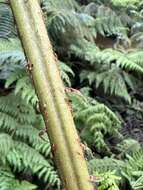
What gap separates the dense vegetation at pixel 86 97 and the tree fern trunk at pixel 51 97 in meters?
0.80

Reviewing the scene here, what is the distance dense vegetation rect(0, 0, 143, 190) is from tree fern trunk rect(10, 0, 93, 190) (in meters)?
0.80

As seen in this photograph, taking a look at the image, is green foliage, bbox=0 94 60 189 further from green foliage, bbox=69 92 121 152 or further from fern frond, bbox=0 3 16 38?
fern frond, bbox=0 3 16 38

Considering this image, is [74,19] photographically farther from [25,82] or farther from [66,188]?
[66,188]

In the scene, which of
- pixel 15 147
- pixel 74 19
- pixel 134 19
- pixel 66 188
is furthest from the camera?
pixel 134 19

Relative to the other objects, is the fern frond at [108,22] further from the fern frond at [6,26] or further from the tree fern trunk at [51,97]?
the tree fern trunk at [51,97]

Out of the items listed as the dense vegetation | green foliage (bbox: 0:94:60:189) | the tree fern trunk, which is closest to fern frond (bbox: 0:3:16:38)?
the dense vegetation

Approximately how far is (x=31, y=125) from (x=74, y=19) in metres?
1.26

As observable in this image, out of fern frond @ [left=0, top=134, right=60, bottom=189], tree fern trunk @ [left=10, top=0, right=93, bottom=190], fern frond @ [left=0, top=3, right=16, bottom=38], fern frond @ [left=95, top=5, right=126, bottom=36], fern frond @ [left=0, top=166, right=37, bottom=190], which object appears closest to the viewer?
tree fern trunk @ [left=10, top=0, right=93, bottom=190]

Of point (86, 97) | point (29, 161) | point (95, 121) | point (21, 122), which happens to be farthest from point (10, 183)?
point (86, 97)

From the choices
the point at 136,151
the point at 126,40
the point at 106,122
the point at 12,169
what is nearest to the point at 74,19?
the point at 126,40

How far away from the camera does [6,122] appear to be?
2.43 m

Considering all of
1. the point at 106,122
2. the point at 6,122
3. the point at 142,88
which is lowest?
the point at 142,88

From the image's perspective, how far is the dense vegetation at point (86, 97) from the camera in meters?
2.30

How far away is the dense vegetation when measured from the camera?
2303mm
